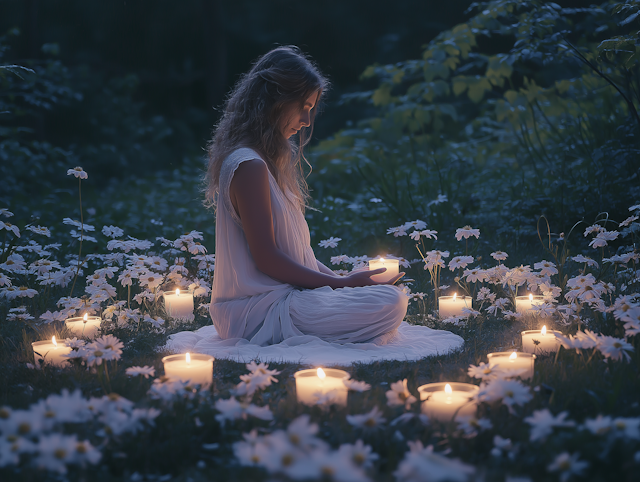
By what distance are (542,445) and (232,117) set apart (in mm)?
2288

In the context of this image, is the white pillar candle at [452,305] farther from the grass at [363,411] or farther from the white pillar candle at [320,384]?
the white pillar candle at [320,384]

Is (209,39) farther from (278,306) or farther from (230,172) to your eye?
(278,306)

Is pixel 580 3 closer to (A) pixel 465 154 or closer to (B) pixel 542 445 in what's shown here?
(A) pixel 465 154

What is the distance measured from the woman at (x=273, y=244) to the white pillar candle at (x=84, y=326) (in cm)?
60

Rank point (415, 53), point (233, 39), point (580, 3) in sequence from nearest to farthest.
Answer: point (580, 3) → point (415, 53) → point (233, 39)

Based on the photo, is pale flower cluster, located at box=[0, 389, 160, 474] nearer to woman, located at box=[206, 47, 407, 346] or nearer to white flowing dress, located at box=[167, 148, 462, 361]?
white flowing dress, located at box=[167, 148, 462, 361]

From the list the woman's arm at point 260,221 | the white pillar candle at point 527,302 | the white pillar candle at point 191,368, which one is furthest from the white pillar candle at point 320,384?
the white pillar candle at point 527,302

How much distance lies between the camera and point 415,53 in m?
13.7

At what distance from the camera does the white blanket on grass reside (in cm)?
263

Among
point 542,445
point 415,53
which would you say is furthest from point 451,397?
point 415,53

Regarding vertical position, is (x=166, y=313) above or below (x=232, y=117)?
below

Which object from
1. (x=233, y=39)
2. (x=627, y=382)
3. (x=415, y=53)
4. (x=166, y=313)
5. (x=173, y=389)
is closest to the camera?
(x=173, y=389)

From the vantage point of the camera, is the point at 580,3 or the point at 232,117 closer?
the point at 232,117

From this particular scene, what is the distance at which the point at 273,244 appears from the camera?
9.40 feet
